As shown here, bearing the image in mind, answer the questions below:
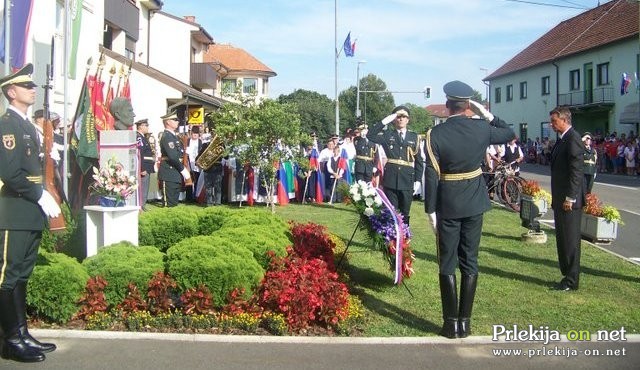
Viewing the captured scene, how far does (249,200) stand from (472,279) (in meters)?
11.3

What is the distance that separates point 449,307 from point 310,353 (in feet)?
4.51

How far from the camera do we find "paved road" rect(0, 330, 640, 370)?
5109mm

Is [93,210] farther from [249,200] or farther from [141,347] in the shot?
[249,200]

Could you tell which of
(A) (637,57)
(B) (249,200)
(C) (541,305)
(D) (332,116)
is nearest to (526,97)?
(A) (637,57)

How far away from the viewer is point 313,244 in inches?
314

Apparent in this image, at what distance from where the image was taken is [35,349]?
5172mm

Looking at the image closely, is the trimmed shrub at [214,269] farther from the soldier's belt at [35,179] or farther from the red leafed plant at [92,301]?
the soldier's belt at [35,179]

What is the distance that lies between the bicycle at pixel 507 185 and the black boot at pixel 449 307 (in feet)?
35.1

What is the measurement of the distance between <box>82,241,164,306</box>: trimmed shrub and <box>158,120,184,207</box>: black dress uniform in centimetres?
525

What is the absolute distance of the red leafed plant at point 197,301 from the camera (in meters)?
6.07

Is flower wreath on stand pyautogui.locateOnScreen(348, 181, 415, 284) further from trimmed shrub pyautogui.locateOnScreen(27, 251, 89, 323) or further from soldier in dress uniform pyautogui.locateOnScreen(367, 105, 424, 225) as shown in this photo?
trimmed shrub pyautogui.locateOnScreen(27, 251, 89, 323)

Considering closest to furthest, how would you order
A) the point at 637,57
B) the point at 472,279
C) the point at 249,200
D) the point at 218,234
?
the point at 472,279 < the point at 218,234 < the point at 249,200 < the point at 637,57

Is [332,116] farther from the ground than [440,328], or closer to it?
farther from the ground

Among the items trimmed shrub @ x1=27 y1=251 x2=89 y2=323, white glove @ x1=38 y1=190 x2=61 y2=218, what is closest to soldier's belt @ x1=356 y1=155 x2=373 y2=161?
trimmed shrub @ x1=27 y1=251 x2=89 y2=323
